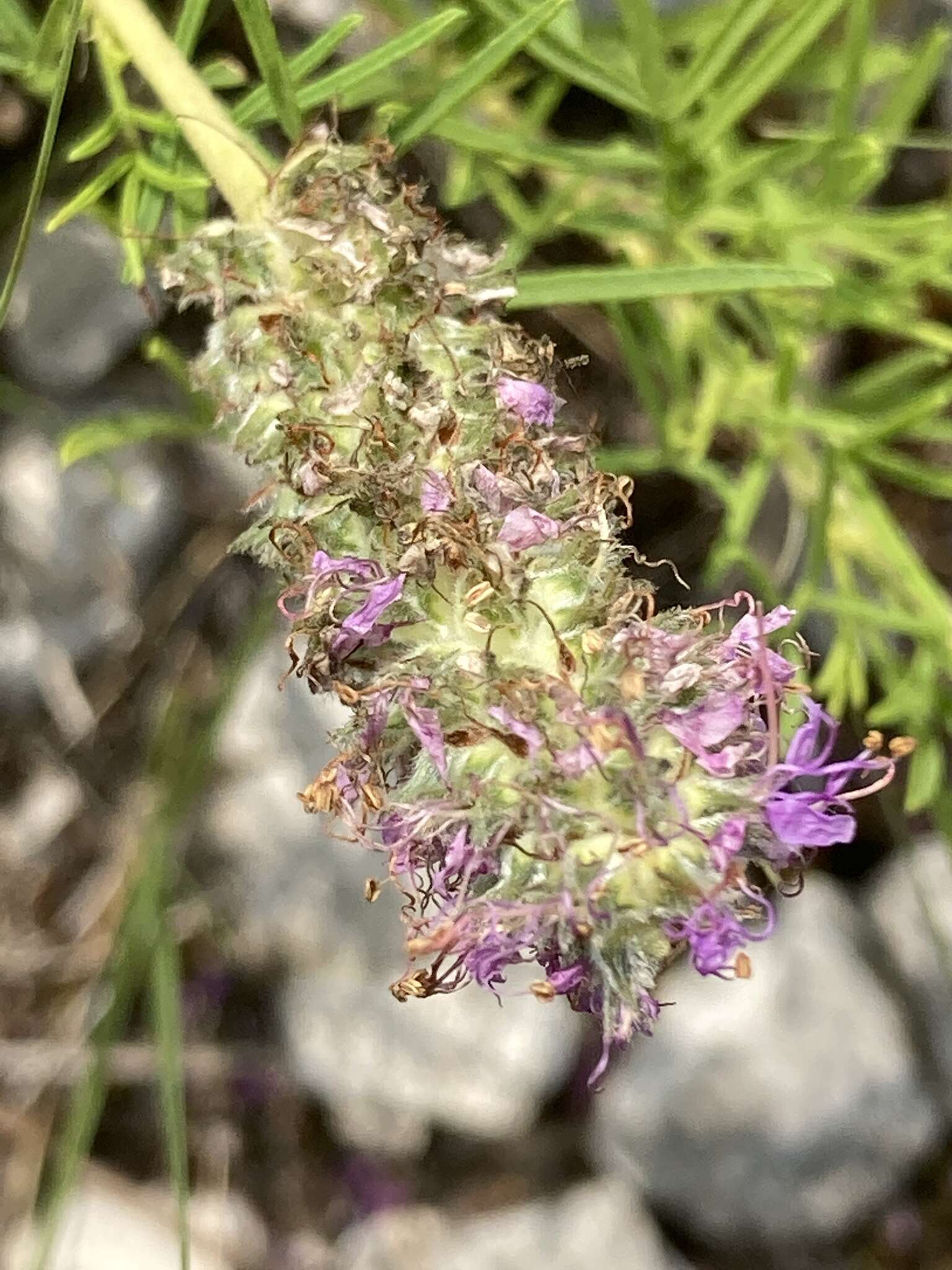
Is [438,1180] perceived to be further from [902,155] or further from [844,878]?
[902,155]

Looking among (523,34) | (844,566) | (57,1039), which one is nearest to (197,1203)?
(57,1039)

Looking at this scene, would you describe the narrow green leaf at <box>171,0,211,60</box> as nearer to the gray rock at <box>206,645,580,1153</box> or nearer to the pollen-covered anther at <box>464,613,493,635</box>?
the pollen-covered anther at <box>464,613,493,635</box>

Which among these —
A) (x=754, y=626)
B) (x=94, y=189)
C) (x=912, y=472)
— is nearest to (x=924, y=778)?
(x=912, y=472)

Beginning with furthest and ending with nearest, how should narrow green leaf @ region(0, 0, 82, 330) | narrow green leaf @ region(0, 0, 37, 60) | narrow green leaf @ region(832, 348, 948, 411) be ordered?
narrow green leaf @ region(832, 348, 948, 411) < narrow green leaf @ region(0, 0, 37, 60) < narrow green leaf @ region(0, 0, 82, 330)

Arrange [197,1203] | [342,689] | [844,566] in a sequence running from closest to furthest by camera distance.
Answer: [342,689], [844,566], [197,1203]

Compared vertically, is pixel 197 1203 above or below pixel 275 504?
below

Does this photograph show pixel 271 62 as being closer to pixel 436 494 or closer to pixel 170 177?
pixel 170 177

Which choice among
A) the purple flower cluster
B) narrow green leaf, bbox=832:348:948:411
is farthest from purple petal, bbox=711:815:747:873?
narrow green leaf, bbox=832:348:948:411
